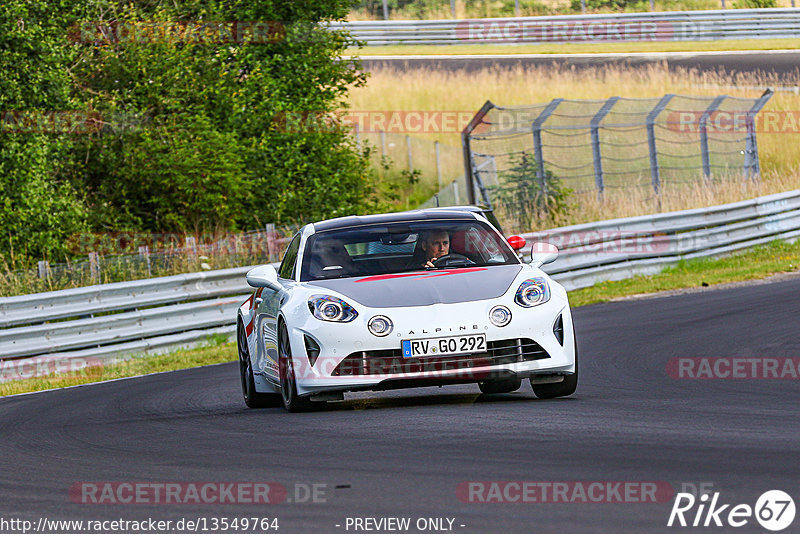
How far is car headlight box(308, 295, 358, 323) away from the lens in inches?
344

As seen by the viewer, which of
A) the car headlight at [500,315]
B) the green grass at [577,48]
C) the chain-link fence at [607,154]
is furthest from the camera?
the green grass at [577,48]

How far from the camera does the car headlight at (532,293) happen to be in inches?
349

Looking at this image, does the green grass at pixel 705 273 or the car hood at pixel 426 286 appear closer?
the car hood at pixel 426 286

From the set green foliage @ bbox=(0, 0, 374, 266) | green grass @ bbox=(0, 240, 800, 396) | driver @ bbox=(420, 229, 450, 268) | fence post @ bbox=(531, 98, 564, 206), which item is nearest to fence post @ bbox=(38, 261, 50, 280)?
green grass @ bbox=(0, 240, 800, 396)

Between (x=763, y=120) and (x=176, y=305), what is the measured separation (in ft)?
77.9

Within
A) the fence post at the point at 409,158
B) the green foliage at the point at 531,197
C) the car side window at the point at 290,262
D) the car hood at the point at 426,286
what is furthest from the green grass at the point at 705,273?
the fence post at the point at 409,158

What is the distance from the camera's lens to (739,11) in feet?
147

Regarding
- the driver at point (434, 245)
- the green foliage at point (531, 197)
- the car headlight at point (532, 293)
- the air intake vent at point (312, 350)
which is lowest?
the green foliage at point (531, 197)

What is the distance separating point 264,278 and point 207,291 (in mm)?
8619

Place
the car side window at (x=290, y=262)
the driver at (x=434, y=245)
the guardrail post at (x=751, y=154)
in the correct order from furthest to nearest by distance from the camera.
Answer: the guardrail post at (x=751, y=154), the car side window at (x=290, y=262), the driver at (x=434, y=245)

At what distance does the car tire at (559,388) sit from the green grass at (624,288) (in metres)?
4.79

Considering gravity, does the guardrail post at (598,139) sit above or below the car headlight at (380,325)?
below

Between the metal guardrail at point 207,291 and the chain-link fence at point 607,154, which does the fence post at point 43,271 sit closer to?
the metal guardrail at point 207,291

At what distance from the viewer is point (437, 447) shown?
700cm
